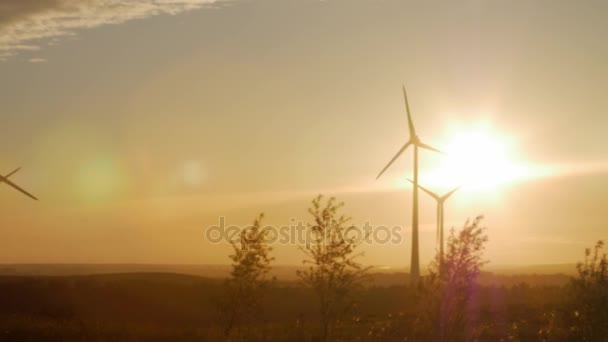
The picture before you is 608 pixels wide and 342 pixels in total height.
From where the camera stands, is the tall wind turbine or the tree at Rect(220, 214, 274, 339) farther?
the tall wind turbine

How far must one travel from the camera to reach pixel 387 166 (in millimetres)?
80250

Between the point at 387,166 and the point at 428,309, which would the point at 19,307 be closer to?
the point at 387,166

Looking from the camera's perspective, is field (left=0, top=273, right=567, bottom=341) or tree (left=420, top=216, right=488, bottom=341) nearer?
tree (left=420, top=216, right=488, bottom=341)

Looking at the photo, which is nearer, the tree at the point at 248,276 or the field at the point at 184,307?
the tree at the point at 248,276

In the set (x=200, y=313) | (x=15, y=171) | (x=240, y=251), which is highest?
(x=15, y=171)

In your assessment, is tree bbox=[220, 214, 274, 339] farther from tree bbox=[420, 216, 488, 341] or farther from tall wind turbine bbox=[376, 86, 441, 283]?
tall wind turbine bbox=[376, 86, 441, 283]

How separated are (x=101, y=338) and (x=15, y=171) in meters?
37.4

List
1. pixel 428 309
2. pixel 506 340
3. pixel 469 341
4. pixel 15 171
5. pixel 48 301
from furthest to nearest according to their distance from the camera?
pixel 48 301 → pixel 15 171 → pixel 506 340 → pixel 469 341 → pixel 428 309

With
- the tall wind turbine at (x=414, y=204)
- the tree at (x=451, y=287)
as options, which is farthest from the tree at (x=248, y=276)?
the tall wind turbine at (x=414, y=204)

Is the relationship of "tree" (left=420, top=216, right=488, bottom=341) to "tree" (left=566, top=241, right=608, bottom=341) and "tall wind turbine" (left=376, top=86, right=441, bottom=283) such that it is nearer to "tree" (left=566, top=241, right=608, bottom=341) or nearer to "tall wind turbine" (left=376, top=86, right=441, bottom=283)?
"tree" (left=566, top=241, right=608, bottom=341)

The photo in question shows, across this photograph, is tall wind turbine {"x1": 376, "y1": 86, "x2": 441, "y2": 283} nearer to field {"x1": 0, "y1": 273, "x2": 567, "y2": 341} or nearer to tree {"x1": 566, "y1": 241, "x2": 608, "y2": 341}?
field {"x1": 0, "y1": 273, "x2": 567, "y2": 341}

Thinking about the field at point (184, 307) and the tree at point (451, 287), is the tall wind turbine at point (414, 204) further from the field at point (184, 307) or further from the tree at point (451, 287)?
the tree at point (451, 287)

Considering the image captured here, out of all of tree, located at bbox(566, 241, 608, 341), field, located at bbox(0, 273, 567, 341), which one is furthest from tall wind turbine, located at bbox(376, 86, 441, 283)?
tree, located at bbox(566, 241, 608, 341)

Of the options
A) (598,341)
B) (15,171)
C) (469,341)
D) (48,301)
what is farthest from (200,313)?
(598,341)
